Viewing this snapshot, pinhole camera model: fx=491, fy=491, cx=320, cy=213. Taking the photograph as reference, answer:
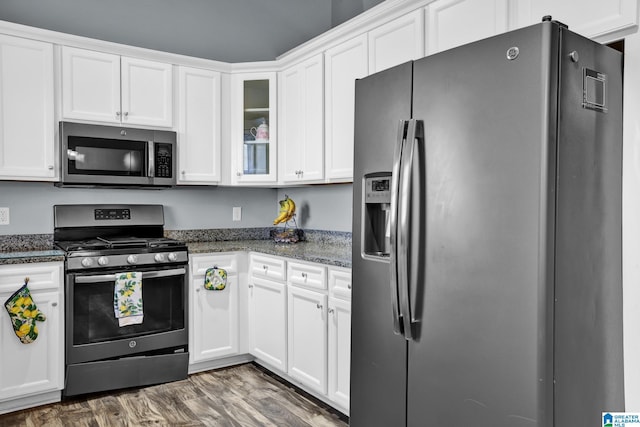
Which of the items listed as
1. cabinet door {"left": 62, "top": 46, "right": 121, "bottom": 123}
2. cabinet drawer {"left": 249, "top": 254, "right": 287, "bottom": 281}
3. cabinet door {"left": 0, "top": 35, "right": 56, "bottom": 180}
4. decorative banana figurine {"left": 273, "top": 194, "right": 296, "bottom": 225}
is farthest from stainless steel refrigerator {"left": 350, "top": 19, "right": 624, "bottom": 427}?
cabinet door {"left": 0, "top": 35, "right": 56, "bottom": 180}

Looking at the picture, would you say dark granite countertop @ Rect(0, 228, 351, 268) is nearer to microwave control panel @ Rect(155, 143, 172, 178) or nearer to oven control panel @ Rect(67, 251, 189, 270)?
oven control panel @ Rect(67, 251, 189, 270)

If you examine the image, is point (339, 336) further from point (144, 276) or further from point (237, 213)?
point (237, 213)

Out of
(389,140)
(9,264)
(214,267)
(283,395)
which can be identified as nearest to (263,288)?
(214,267)

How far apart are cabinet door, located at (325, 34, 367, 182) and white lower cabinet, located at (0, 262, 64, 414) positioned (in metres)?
1.74

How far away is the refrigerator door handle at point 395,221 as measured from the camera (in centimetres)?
170

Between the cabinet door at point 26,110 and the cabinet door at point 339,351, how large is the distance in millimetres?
1972

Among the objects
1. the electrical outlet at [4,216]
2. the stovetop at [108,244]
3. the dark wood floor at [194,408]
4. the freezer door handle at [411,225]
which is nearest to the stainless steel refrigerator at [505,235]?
the freezer door handle at [411,225]

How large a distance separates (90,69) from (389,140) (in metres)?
2.27

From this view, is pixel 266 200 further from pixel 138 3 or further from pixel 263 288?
pixel 138 3

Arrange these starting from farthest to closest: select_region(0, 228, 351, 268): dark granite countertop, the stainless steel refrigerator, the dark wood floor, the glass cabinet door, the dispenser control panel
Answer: the glass cabinet door < select_region(0, 228, 351, 268): dark granite countertop < the dark wood floor < the dispenser control panel < the stainless steel refrigerator

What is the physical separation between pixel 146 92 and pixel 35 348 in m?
1.75

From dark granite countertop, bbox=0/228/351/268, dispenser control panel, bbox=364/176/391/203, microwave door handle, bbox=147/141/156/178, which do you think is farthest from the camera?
microwave door handle, bbox=147/141/156/178

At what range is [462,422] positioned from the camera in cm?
158

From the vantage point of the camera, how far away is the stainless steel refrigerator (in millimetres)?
1396
